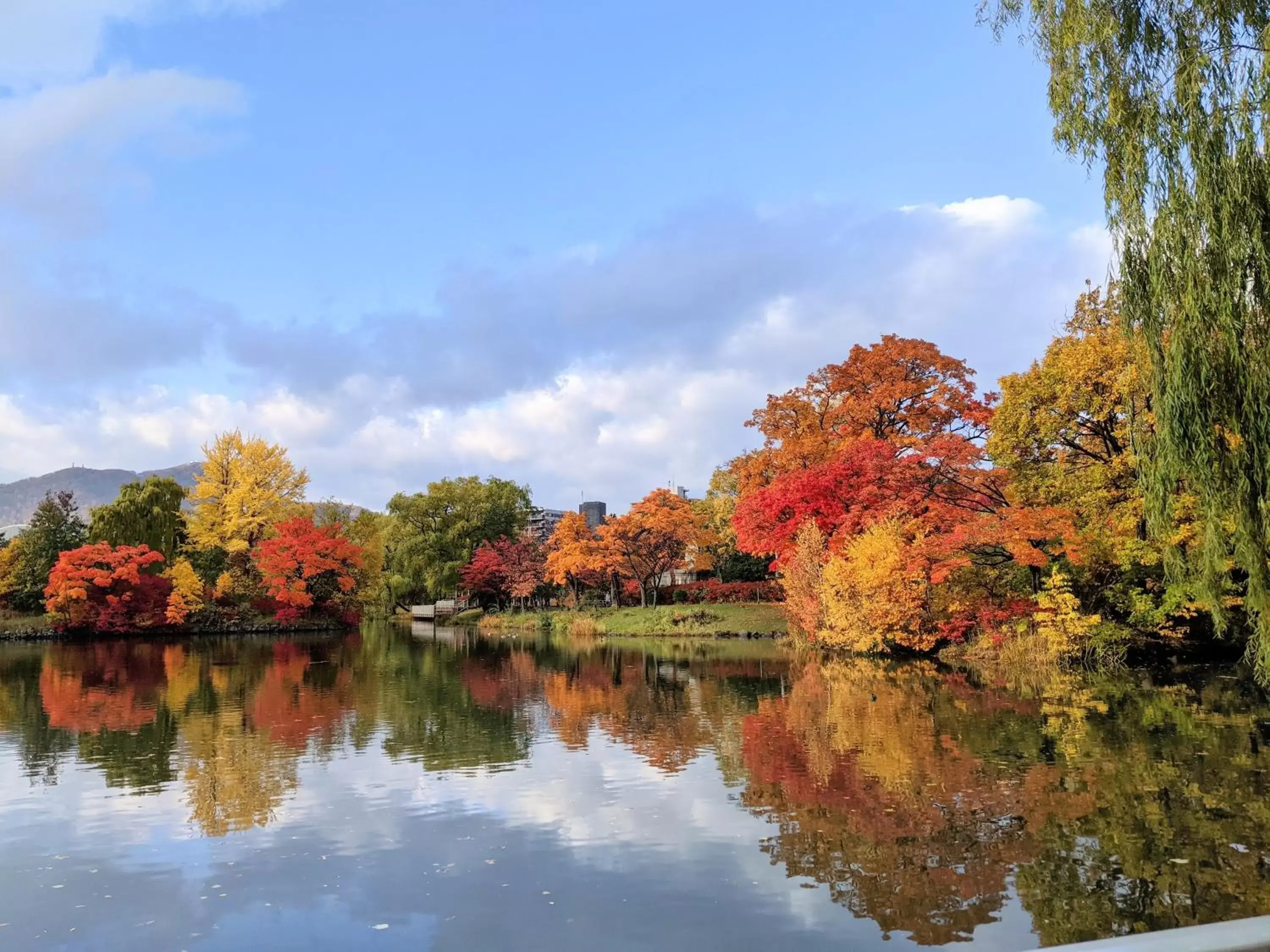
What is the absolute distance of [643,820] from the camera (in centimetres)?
774

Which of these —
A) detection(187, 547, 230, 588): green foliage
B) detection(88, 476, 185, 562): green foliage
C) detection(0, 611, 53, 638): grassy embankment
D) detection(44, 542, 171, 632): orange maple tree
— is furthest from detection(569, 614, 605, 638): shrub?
detection(0, 611, 53, 638): grassy embankment

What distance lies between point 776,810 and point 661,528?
28322 millimetres

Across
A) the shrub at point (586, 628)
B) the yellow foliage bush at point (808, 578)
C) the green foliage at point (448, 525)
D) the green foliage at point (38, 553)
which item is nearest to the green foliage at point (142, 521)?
the green foliage at point (38, 553)

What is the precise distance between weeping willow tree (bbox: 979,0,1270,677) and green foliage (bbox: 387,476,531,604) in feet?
146

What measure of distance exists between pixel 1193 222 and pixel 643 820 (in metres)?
6.68

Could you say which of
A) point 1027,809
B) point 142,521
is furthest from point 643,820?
point 142,521

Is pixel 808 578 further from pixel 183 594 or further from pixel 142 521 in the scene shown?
pixel 142 521

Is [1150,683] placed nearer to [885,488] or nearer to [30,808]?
[885,488]

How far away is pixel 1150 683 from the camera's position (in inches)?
610

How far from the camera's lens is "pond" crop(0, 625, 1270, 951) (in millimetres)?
5492

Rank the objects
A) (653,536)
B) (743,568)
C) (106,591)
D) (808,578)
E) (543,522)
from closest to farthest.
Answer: (808,578)
(106,591)
(653,536)
(743,568)
(543,522)

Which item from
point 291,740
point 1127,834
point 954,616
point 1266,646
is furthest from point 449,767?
point 954,616

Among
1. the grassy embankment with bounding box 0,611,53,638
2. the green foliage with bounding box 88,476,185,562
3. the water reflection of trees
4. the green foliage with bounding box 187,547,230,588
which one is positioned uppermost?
the green foliage with bounding box 88,476,185,562

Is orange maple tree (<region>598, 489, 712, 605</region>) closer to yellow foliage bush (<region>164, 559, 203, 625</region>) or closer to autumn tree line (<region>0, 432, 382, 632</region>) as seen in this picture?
Result: autumn tree line (<region>0, 432, 382, 632</region>)
